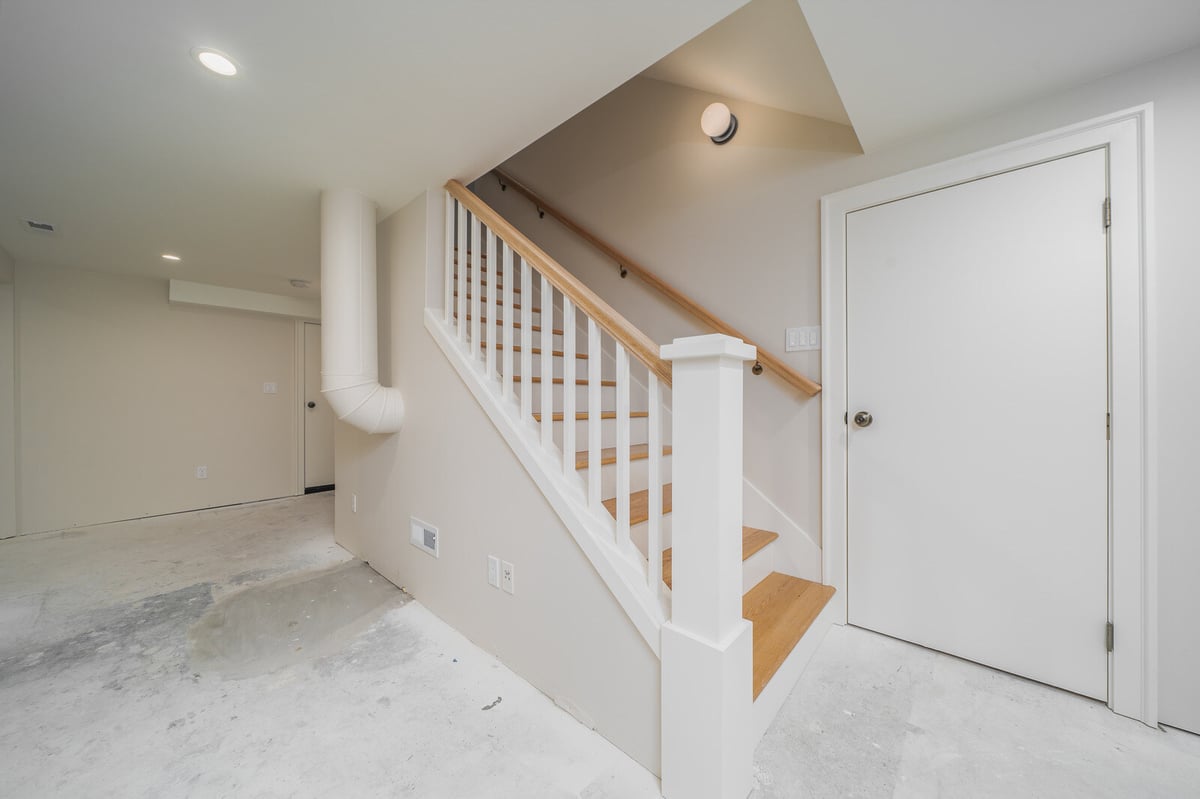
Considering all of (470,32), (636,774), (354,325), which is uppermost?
(470,32)

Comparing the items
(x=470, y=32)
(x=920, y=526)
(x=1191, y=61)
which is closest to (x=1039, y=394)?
(x=920, y=526)

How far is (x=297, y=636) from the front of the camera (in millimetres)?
1770

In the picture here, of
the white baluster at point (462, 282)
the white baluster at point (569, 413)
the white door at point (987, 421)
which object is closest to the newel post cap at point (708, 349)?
the white baluster at point (569, 413)

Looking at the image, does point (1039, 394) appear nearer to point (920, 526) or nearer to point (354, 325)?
point (920, 526)

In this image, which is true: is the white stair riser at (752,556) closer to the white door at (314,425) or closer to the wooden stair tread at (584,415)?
the wooden stair tread at (584,415)

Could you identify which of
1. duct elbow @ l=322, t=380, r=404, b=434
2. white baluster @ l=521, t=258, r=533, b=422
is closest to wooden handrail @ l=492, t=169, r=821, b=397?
white baluster @ l=521, t=258, r=533, b=422

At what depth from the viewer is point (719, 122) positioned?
79.8 inches

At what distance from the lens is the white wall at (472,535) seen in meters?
1.23

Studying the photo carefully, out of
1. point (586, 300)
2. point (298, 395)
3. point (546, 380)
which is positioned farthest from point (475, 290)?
point (298, 395)

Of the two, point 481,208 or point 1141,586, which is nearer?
point 1141,586

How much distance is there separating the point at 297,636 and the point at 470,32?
2.24 m

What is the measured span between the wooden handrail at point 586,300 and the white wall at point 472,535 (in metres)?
0.59

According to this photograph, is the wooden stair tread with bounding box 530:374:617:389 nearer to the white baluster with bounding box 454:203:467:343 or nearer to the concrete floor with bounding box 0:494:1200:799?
the white baluster with bounding box 454:203:467:343

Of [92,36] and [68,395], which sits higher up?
[92,36]
